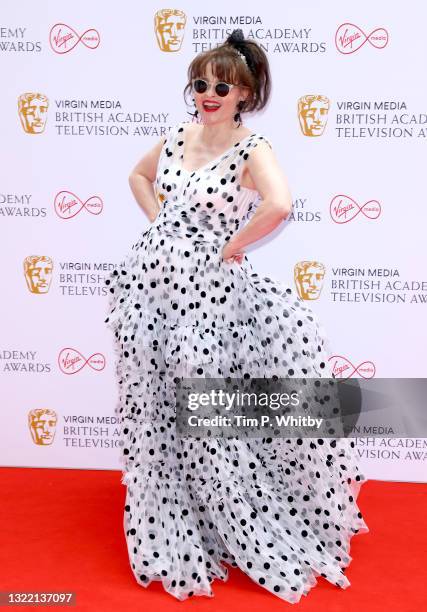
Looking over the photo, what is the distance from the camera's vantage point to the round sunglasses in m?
3.04

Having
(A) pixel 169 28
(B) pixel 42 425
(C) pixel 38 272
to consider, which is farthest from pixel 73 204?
(B) pixel 42 425

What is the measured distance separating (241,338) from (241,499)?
0.61 m

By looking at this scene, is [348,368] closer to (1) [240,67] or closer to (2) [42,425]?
(2) [42,425]

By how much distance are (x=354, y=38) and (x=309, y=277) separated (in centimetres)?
119

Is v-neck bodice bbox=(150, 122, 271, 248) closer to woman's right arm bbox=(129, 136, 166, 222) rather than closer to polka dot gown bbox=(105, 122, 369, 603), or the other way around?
polka dot gown bbox=(105, 122, 369, 603)

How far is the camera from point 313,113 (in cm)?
405

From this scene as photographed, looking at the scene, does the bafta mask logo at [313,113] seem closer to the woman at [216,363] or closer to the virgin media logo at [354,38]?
the virgin media logo at [354,38]

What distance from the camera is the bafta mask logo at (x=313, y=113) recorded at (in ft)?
13.3

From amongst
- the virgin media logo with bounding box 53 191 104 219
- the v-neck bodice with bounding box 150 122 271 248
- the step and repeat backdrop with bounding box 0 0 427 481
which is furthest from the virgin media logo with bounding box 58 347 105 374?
the v-neck bodice with bounding box 150 122 271 248

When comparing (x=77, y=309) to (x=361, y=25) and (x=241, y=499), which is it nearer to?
(x=241, y=499)

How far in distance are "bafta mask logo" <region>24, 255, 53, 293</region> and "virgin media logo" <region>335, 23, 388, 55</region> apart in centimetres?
184

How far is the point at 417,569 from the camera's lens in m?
3.23

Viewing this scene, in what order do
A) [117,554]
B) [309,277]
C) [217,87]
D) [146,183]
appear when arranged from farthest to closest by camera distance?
[309,277], [146,183], [117,554], [217,87]

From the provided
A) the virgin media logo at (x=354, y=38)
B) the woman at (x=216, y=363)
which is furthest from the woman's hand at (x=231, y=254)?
the virgin media logo at (x=354, y=38)
